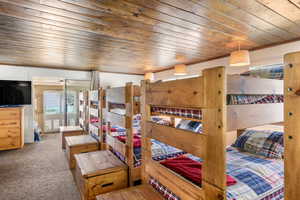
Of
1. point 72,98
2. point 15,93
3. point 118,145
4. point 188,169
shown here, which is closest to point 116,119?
point 118,145

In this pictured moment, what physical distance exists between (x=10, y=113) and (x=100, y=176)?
3.61m

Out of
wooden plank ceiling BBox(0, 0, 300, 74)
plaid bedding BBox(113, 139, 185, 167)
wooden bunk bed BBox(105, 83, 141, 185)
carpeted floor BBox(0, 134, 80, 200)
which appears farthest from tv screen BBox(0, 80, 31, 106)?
plaid bedding BBox(113, 139, 185, 167)

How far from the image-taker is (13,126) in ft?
13.3

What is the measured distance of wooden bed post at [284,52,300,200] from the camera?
0.72m

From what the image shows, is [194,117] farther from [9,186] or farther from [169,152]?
[9,186]

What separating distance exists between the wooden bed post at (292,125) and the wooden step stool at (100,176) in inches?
65.7

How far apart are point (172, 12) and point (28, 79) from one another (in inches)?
187

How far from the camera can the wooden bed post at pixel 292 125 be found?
0.72 metres

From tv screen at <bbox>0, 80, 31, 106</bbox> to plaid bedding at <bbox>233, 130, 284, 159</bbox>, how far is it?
205 inches

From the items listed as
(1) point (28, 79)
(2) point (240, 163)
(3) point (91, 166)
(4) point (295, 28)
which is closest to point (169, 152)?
(2) point (240, 163)

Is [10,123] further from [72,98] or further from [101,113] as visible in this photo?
[101,113]

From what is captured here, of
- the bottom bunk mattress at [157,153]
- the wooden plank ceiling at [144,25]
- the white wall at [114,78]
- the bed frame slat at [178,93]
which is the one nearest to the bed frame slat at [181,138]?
the bed frame slat at [178,93]

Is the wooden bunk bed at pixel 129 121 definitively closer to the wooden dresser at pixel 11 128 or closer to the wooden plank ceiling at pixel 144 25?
the wooden plank ceiling at pixel 144 25

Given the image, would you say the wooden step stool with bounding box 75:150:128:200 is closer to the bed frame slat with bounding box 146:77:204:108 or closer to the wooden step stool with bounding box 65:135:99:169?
the wooden step stool with bounding box 65:135:99:169
